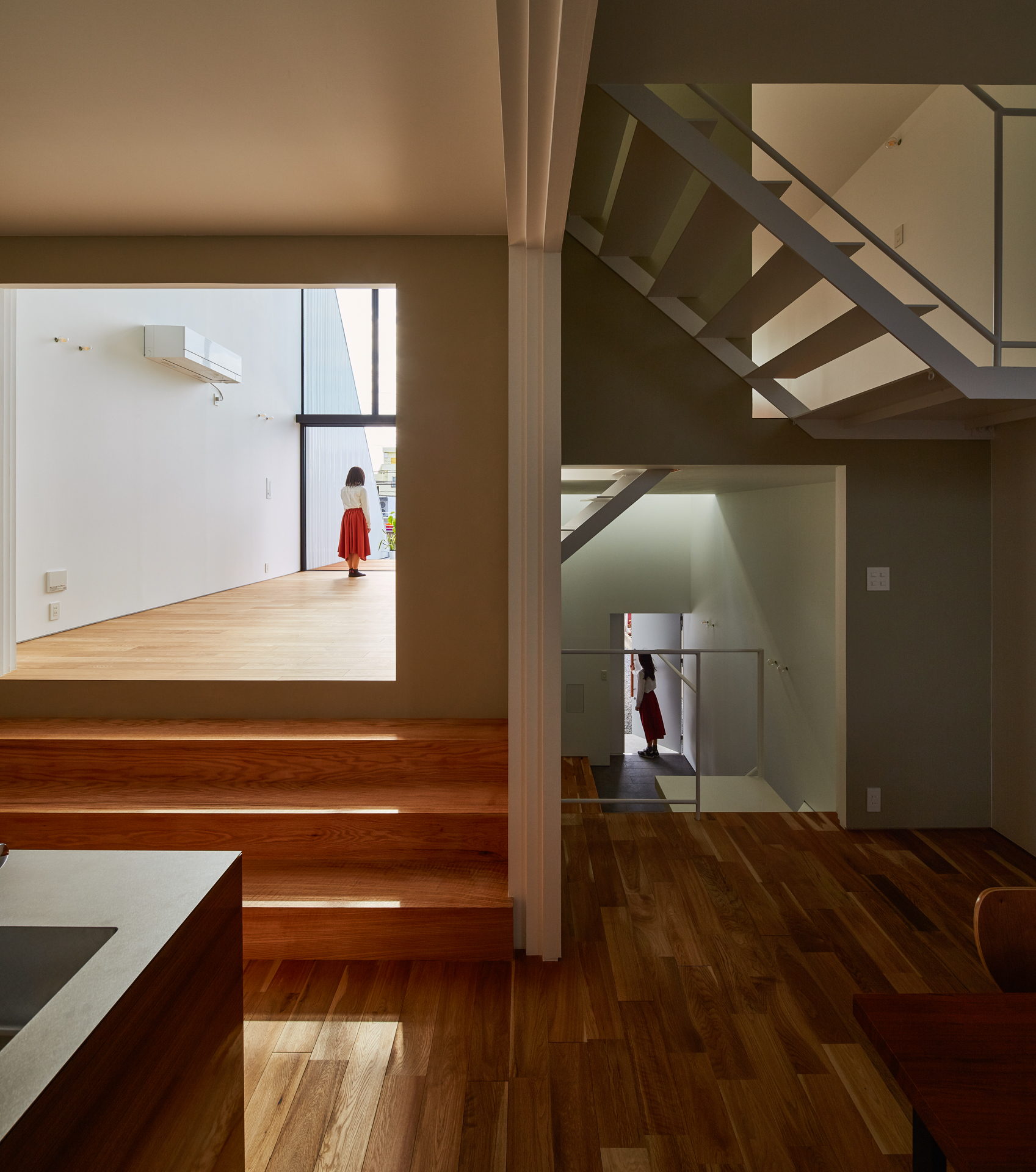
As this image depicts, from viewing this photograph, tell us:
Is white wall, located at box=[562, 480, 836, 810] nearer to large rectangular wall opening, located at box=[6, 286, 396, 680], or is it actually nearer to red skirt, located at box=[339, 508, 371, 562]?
large rectangular wall opening, located at box=[6, 286, 396, 680]

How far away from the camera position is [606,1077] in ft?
6.80

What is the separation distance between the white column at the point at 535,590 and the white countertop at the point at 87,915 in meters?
1.36

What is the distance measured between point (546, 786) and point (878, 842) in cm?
212

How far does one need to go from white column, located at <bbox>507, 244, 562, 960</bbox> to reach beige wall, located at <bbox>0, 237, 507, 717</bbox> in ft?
3.78

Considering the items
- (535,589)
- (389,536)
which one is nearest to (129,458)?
(535,589)

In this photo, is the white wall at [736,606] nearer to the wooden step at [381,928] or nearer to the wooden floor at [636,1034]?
the wooden floor at [636,1034]

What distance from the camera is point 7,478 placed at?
3.87 meters

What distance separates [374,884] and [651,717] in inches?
240

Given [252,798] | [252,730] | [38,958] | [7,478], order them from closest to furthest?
1. [38,958]
2. [252,798]
3. [252,730]
4. [7,478]

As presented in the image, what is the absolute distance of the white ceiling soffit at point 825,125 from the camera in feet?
13.3

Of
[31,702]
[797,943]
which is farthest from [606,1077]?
[31,702]

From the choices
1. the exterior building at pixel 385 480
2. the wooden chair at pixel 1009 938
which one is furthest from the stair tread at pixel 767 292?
the exterior building at pixel 385 480

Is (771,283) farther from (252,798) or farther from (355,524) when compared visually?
(355,524)

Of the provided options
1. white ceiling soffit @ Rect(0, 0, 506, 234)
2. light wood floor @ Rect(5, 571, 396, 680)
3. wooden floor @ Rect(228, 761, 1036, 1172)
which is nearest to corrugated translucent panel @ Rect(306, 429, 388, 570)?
light wood floor @ Rect(5, 571, 396, 680)
